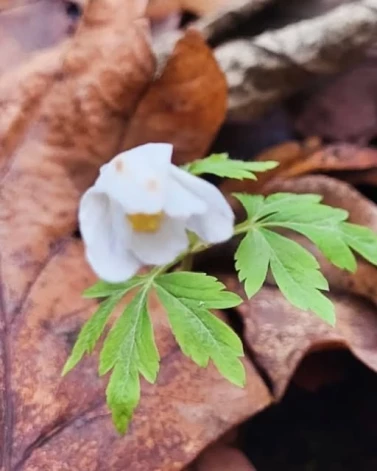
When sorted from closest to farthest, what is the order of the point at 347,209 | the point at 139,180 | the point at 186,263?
the point at 139,180, the point at 186,263, the point at 347,209

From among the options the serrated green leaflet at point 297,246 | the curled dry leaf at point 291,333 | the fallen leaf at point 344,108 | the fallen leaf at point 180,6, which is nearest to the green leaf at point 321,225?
the serrated green leaflet at point 297,246

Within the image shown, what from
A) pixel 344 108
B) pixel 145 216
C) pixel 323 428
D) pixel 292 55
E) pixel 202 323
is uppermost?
pixel 145 216

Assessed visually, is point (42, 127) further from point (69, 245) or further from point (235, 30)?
point (235, 30)

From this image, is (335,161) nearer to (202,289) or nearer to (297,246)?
(297,246)

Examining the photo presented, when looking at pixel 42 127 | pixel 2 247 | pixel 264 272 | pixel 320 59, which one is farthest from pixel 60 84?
pixel 264 272

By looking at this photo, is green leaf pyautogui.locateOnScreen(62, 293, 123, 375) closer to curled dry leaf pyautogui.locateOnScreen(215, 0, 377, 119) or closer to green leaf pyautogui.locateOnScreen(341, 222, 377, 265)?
green leaf pyautogui.locateOnScreen(341, 222, 377, 265)

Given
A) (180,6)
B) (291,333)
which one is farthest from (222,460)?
(180,6)

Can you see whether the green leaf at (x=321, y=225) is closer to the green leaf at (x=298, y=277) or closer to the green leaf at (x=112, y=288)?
the green leaf at (x=298, y=277)
